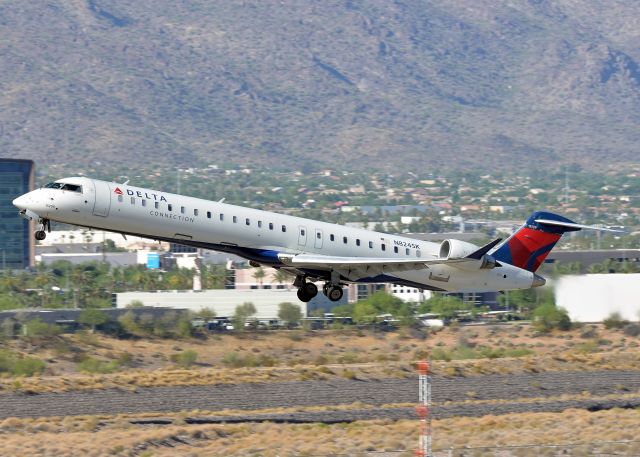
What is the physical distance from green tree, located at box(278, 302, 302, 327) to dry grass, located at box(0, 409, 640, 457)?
43.7 meters

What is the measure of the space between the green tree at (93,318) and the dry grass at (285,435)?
3606 centimetres

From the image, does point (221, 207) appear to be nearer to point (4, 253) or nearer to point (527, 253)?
point (527, 253)

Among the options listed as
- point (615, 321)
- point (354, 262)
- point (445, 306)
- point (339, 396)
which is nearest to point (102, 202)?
point (354, 262)

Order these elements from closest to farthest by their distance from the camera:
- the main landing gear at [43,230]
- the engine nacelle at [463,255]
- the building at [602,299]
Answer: the main landing gear at [43,230] < the engine nacelle at [463,255] < the building at [602,299]

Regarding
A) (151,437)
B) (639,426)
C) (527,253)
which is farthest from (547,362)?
(151,437)

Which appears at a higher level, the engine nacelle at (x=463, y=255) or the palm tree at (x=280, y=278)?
the palm tree at (x=280, y=278)

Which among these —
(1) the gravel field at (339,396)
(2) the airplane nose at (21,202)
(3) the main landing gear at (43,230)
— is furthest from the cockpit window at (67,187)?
(1) the gravel field at (339,396)

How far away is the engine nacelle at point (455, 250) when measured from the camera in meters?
46.7

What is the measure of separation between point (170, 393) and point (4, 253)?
92.4 metres

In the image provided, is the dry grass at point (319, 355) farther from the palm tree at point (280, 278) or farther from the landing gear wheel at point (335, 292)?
the palm tree at point (280, 278)

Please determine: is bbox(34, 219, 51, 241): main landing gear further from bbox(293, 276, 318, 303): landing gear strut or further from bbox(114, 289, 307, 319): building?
bbox(114, 289, 307, 319): building

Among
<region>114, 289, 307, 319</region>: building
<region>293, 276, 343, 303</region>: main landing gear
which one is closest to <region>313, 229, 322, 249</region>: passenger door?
<region>293, 276, 343, 303</region>: main landing gear

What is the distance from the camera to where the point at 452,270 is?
48.8 m

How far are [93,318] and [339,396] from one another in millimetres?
32929
